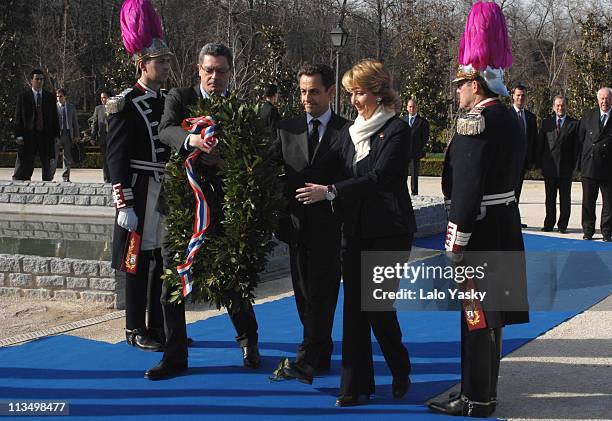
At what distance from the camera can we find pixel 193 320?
7133mm

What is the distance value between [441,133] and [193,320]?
924 inches

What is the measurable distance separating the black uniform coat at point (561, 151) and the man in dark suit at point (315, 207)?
8.14 meters

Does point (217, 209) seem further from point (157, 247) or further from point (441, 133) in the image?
point (441, 133)

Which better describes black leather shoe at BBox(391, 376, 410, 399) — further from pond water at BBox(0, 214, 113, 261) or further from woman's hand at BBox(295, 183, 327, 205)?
pond water at BBox(0, 214, 113, 261)

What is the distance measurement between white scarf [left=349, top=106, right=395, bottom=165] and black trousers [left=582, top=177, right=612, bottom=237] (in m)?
7.84

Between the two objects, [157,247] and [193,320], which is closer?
[157,247]

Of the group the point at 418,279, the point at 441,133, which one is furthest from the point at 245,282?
the point at 441,133

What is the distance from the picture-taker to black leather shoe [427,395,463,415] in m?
4.74

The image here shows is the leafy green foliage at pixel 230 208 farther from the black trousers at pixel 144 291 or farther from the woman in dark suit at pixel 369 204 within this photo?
the black trousers at pixel 144 291

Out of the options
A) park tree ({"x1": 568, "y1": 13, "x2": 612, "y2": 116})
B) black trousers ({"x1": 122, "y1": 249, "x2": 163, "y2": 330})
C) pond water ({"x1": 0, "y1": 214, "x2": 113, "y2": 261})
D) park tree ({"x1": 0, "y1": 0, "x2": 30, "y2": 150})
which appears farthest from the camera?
park tree ({"x1": 0, "y1": 0, "x2": 30, "y2": 150})

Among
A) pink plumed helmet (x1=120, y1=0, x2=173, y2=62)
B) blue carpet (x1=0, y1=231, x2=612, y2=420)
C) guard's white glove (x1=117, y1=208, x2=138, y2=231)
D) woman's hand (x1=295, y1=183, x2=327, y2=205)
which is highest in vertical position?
pink plumed helmet (x1=120, y1=0, x2=173, y2=62)

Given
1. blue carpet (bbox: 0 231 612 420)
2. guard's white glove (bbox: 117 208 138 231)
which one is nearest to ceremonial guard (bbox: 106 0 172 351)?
guard's white glove (bbox: 117 208 138 231)

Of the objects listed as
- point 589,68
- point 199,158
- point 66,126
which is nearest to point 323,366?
point 199,158

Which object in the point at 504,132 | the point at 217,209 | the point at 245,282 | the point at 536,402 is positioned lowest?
the point at 536,402
